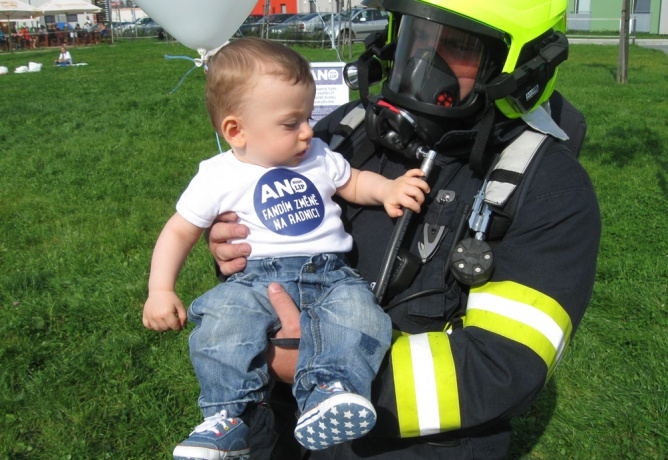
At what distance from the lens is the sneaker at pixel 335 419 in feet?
4.90

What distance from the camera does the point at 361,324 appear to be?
171 cm

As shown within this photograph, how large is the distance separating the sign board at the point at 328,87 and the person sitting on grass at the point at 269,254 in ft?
10.2

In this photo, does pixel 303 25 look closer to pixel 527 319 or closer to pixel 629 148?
pixel 629 148

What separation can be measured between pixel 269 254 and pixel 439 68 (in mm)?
784

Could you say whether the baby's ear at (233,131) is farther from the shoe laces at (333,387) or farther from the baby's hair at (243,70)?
the shoe laces at (333,387)

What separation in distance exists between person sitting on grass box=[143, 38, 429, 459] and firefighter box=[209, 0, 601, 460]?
7 centimetres

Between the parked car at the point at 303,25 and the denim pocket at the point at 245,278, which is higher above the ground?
the denim pocket at the point at 245,278

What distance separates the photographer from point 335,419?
150 cm

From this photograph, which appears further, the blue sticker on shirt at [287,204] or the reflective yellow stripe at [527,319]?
the blue sticker on shirt at [287,204]

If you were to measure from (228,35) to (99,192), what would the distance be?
2.66m

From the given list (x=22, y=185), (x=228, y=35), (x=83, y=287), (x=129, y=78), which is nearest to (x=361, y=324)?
(x=83, y=287)

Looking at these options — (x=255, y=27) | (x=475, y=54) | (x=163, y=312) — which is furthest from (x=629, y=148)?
(x=255, y=27)

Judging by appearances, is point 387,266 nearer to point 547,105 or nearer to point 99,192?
point 547,105

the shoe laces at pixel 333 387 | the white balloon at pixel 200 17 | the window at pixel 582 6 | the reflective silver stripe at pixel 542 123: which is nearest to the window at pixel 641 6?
the window at pixel 582 6
